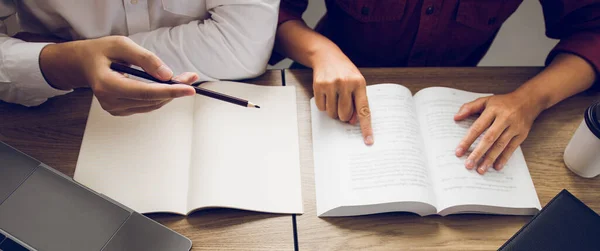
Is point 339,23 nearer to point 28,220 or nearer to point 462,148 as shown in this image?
point 462,148

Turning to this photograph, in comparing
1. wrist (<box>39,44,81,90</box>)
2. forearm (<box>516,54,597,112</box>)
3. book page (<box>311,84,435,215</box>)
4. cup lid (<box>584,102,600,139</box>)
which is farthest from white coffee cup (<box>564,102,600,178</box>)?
wrist (<box>39,44,81,90</box>)

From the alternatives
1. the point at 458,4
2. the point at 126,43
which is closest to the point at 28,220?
the point at 126,43

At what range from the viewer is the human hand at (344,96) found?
0.84 metres

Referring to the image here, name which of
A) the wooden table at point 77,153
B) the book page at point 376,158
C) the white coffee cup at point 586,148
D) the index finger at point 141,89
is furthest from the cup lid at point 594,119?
the index finger at point 141,89

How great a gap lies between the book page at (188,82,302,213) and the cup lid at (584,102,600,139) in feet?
1.53

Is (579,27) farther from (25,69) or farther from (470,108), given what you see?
(25,69)

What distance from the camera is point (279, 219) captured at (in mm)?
768

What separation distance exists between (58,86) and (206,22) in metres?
0.28

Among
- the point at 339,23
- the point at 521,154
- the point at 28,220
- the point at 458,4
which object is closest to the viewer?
the point at 28,220

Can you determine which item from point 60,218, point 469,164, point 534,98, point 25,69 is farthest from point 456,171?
point 25,69

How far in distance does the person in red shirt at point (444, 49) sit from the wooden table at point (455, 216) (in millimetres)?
39

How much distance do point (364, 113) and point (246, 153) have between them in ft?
0.69

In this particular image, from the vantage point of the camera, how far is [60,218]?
2.17 ft

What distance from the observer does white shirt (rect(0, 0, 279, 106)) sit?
862 millimetres
